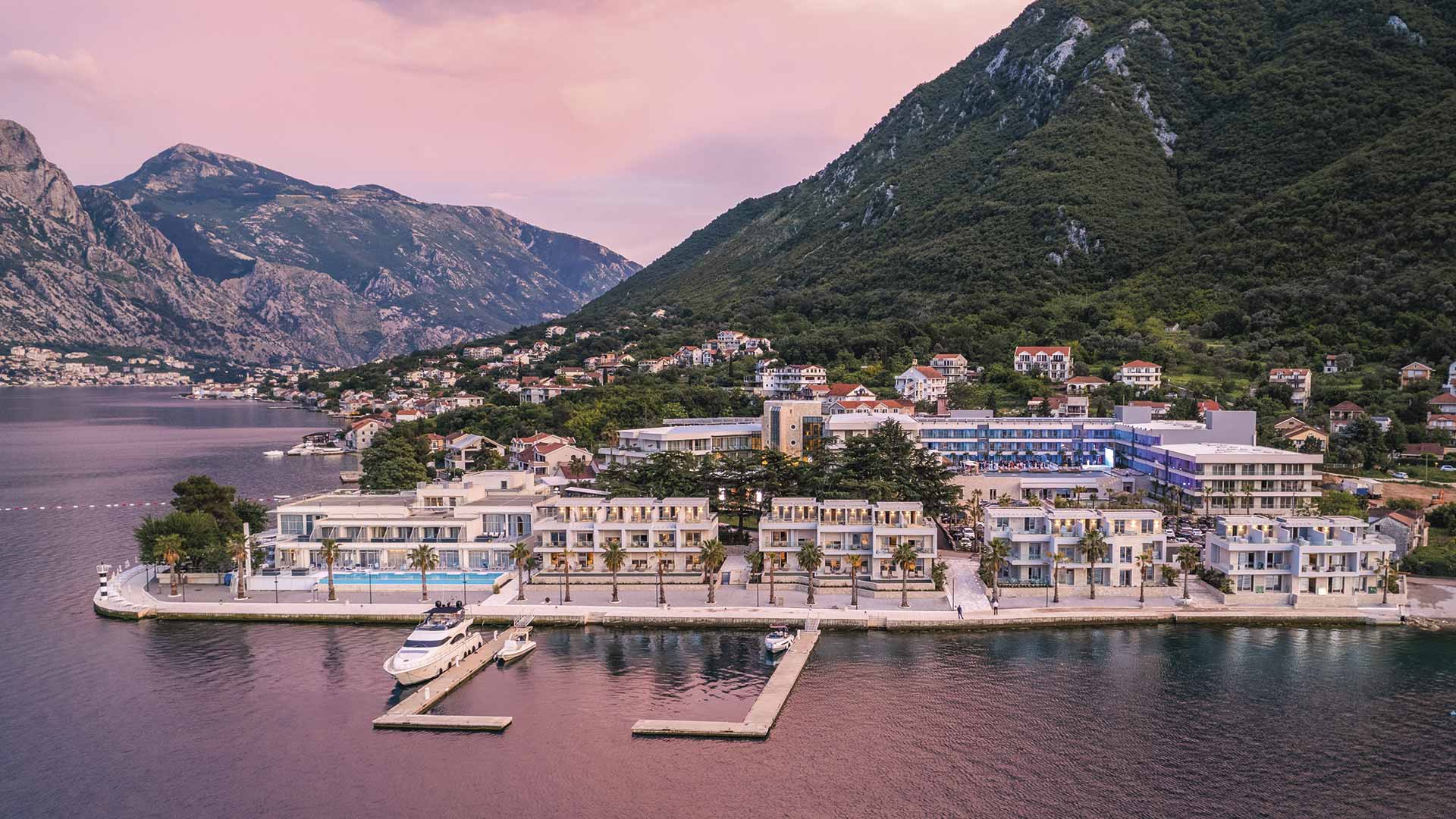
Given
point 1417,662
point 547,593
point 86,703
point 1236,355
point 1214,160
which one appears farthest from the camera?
point 1214,160

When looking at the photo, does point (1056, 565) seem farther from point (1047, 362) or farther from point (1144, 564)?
point (1047, 362)

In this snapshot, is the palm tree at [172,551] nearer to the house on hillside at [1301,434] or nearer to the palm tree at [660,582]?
the palm tree at [660,582]

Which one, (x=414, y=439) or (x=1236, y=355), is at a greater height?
(x=1236, y=355)

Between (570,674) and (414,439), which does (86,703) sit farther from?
(414,439)

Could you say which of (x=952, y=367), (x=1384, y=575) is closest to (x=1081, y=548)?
(x=1384, y=575)

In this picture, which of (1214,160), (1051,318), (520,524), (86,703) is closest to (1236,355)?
(1051,318)

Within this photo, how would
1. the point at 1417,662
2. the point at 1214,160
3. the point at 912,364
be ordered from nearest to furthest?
the point at 1417,662, the point at 912,364, the point at 1214,160
